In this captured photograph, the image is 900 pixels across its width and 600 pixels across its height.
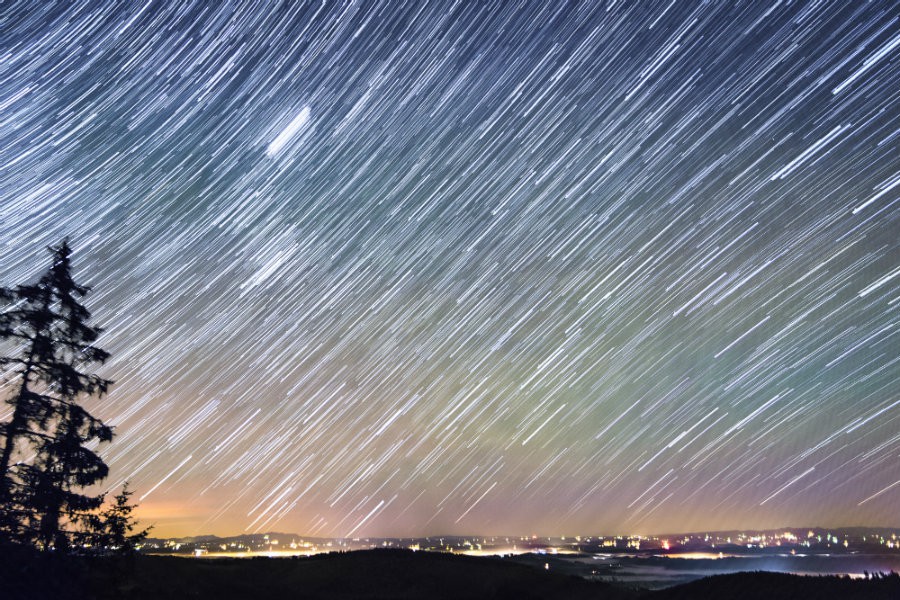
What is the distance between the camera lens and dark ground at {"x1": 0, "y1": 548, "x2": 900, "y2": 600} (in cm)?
1372

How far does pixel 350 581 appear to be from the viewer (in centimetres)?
3023

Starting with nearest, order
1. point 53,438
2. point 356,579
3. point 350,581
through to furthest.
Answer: point 53,438, point 350,581, point 356,579

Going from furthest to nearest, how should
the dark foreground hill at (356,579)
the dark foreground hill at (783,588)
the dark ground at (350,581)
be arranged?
the dark foreground hill at (356,579) → the dark foreground hill at (783,588) → the dark ground at (350,581)

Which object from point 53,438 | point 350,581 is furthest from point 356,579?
point 53,438

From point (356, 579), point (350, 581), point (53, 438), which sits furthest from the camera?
point (356, 579)

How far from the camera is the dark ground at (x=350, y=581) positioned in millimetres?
13719

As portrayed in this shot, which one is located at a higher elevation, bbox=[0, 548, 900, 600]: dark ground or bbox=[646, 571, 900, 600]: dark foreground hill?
bbox=[0, 548, 900, 600]: dark ground

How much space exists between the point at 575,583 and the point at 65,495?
2466 centimetres

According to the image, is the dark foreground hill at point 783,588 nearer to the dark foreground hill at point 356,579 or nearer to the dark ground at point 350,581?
the dark ground at point 350,581

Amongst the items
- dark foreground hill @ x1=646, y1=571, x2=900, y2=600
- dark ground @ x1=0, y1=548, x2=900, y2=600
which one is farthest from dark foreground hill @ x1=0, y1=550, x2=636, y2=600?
dark foreground hill @ x1=646, y1=571, x2=900, y2=600

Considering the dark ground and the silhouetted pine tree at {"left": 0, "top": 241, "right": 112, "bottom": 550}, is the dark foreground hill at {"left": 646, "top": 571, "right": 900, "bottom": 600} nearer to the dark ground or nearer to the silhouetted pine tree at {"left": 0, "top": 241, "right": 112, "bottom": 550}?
the dark ground

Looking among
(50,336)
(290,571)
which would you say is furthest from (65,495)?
(290,571)

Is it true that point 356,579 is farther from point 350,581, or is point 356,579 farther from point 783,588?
point 783,588

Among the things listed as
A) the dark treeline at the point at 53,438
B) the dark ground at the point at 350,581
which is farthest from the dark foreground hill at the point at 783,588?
the dark treeline at the point at 53,438
